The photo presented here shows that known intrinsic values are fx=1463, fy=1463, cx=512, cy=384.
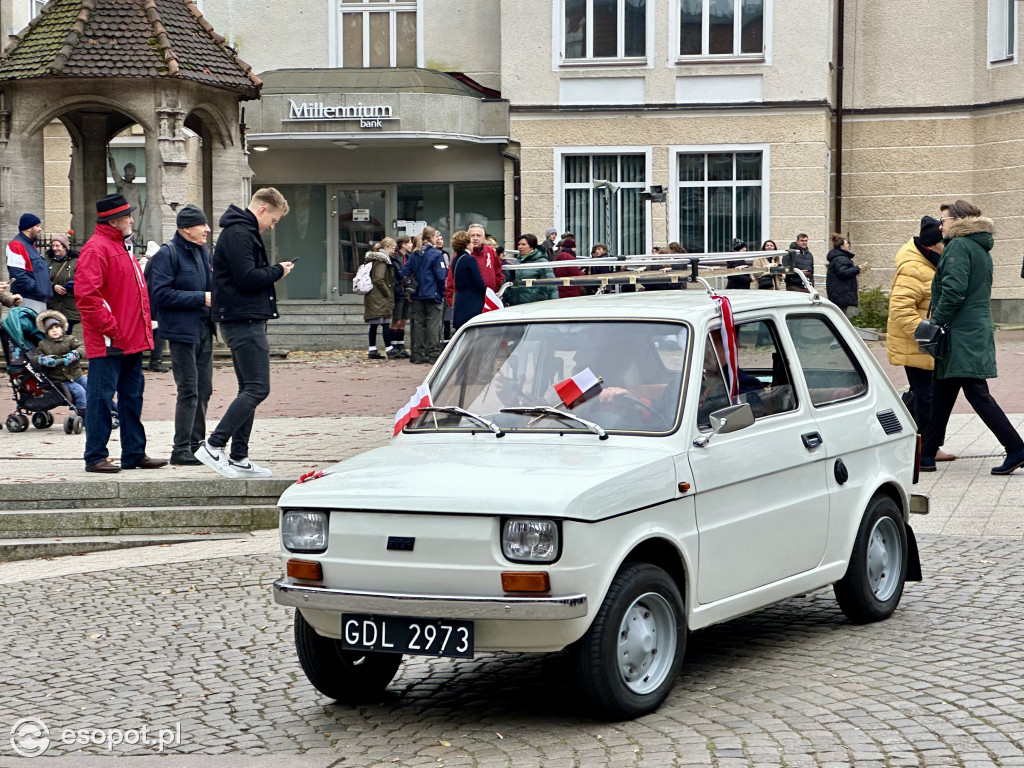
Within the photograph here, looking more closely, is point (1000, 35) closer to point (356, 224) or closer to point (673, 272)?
point (356, 224)

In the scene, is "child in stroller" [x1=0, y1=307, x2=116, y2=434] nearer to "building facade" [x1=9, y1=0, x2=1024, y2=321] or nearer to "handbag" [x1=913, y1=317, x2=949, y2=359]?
"handbag" [x1=913, y1=317, x2=949, y2=359]

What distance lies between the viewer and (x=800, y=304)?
678 centimetres

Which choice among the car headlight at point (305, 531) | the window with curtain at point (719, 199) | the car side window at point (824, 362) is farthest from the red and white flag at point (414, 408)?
the window with curtain at point (719, 199)

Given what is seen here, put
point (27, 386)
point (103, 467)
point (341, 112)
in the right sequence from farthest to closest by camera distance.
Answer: point (341, 112) → point (27, 386) → point (103, 467)

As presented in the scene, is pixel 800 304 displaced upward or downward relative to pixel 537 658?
upward

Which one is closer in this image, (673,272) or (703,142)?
(673,272)

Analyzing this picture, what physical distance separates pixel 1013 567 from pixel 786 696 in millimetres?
3015

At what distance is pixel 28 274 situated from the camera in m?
16.6

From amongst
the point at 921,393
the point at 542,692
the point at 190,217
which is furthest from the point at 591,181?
the point at 542,692

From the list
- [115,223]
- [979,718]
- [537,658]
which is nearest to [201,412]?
[115,223]

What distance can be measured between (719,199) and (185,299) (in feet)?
69.1

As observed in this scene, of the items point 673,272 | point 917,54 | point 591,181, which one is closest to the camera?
point 673,272

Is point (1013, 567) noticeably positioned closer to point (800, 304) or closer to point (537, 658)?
point (800, 304)

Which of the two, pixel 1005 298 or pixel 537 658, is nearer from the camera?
pixel 537 658
